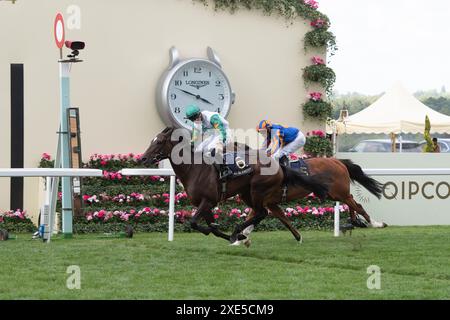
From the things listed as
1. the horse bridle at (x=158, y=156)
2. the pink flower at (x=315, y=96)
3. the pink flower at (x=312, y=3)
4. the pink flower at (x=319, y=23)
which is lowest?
the horse bridle at (x=158, y=156)

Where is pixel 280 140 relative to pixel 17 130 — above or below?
below

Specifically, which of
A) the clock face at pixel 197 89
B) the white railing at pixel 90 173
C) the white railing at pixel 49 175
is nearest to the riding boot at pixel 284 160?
the white railing at pixel 90 173

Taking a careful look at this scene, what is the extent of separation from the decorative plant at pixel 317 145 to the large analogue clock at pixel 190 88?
1562mm

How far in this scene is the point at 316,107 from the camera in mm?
15055

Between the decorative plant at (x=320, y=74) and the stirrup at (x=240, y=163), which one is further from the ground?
the decorative plant at (x=320, y=74)

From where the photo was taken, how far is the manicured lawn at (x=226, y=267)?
7027 millimetres

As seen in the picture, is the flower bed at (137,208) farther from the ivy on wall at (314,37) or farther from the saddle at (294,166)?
the saddle at (294,166)

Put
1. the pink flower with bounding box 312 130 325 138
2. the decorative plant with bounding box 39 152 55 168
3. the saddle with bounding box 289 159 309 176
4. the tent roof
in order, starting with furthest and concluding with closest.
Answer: the tent roof → the pink flower with bounding box 312 130 325 138 → the decorative plant with bounding box 39 152 55 168 → the saddle with bounding box 289 159 309 176

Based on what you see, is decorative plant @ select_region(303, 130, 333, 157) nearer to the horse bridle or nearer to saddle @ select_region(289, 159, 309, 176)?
saddle @ select_region(289, 159, 309, 176)

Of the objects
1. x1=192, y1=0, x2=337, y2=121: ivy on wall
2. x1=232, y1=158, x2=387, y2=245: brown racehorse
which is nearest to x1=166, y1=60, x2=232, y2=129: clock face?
x1=192, y1=0, x2=337, y2=121: ivy on wall

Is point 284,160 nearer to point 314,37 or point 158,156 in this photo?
point 158,156

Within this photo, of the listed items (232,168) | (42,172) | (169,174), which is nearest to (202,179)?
(232,168)

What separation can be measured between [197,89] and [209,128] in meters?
3.88

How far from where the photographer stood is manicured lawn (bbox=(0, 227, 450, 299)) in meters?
7.03
